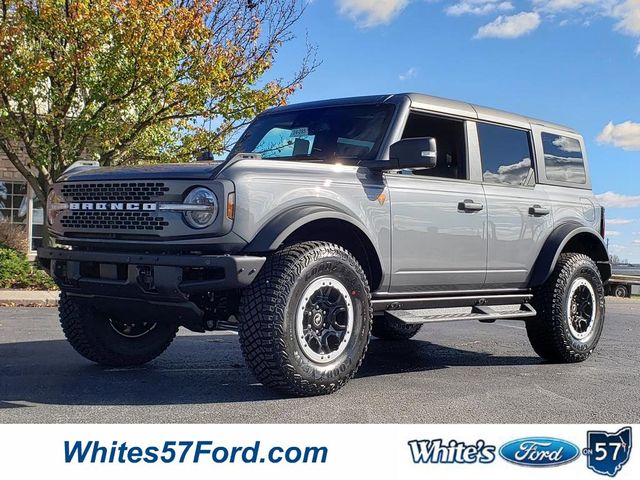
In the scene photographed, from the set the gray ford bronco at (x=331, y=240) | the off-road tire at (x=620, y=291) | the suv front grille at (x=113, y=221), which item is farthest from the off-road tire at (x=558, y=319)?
the off-road tire at (x=620, y=291)

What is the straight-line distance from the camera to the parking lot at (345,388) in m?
4.43

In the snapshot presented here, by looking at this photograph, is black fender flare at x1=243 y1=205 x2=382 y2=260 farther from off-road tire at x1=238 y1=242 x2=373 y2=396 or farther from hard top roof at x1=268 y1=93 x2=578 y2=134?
hard top roof at x1=268 y1=93 x2=578 y2=134

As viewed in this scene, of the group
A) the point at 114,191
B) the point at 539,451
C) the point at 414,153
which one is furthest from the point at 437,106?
the point at 539,451

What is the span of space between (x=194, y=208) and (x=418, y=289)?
1.97 meters

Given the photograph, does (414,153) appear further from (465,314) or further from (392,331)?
(392,331)

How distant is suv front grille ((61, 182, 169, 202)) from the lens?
15.6 ft

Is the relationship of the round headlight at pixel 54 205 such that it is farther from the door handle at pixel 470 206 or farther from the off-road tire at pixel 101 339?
the door handle at pixel 470 206

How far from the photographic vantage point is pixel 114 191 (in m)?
4.95

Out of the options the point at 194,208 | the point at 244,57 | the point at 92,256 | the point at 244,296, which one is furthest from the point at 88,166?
the point at 244,57

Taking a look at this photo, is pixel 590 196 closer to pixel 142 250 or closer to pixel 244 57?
pixel 142 250

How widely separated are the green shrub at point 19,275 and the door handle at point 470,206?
31.8ft

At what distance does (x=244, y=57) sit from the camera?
15.3 meters

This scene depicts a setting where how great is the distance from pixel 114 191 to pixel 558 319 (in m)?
3.93

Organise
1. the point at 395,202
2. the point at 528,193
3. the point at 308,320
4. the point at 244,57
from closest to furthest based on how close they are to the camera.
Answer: the point at 308,320 < the point at 395,202 < the point at 528,193 < the point at 244,57
